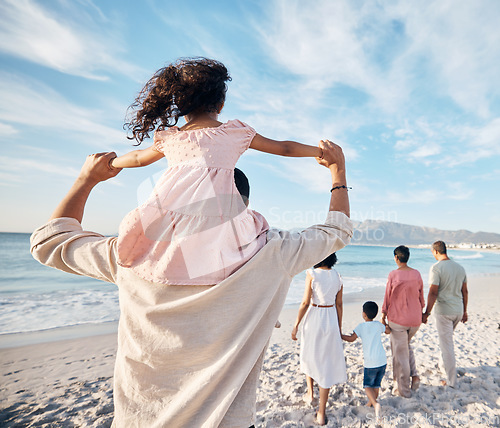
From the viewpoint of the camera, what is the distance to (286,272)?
873mm

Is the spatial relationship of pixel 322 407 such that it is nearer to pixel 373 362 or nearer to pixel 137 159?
pixel 373 362

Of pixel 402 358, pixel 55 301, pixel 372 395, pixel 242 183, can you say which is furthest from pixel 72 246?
pixel 55 301

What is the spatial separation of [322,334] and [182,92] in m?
3.94

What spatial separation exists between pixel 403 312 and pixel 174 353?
4623mm

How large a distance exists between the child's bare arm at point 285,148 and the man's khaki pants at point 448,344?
5067mm

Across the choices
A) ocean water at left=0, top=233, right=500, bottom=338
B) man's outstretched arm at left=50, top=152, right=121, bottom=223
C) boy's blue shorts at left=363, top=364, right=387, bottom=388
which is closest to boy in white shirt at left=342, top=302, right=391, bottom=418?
boy's blue shorts at left=363, top=364, right=387, bottom=388

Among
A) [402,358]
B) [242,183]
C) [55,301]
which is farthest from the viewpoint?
[55,301]

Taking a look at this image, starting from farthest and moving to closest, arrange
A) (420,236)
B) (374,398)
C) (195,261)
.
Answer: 1. (420,236)
2. (374,398)
3. (195,261)

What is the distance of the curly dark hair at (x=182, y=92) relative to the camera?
3.33ft

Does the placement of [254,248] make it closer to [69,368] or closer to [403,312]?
[403,312]

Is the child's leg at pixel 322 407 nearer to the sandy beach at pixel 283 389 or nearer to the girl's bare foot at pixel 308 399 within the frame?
the sandy beach at pixel 283 389

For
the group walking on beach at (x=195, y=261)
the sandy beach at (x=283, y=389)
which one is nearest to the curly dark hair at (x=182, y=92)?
the group walking on beach at (x=195, y=261)

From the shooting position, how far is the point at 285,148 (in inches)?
40.2

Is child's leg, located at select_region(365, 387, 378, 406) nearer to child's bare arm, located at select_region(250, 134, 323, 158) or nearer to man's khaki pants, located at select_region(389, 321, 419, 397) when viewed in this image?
man's khaki pants, located at select_region(389, 321, 419, 397)
